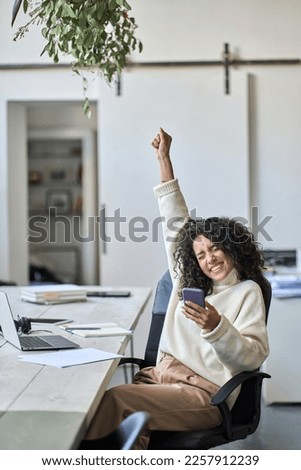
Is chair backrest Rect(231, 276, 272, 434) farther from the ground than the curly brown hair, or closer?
closer

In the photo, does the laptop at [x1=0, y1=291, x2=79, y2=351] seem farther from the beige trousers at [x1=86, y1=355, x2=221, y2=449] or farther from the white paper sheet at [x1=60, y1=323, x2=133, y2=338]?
the beige trousers at [x1=86, y1=355, x2=221, y2=449]

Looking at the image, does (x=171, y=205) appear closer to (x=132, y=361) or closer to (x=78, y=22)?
(x=132, y=361)

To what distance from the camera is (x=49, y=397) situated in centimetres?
203

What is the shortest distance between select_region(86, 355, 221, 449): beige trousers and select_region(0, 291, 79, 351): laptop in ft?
1.14

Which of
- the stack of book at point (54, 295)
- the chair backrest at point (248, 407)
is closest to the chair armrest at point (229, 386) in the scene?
the chair backrest at point (248, 407)

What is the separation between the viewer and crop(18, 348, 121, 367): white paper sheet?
2447mm

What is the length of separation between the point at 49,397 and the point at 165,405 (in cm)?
58

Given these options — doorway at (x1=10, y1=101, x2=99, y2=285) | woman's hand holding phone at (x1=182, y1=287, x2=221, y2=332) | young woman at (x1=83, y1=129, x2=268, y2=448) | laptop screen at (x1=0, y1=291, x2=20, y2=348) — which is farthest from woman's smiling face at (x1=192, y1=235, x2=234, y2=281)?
doorway at (x1=10, y1=101, x2=99, y2=285)

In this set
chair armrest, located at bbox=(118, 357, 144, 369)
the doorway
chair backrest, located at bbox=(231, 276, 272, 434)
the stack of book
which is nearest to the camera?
chair backrest, located at bbox=(231, 276, 272, 434)

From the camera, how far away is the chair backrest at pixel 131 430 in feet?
5.36

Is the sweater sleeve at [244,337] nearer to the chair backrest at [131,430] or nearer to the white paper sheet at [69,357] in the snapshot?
the white paper sheet at [69,357]

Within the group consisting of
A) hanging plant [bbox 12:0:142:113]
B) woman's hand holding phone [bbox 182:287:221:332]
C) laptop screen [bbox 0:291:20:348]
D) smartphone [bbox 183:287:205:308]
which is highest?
hanging plant [bbox 12:0:142:113]
